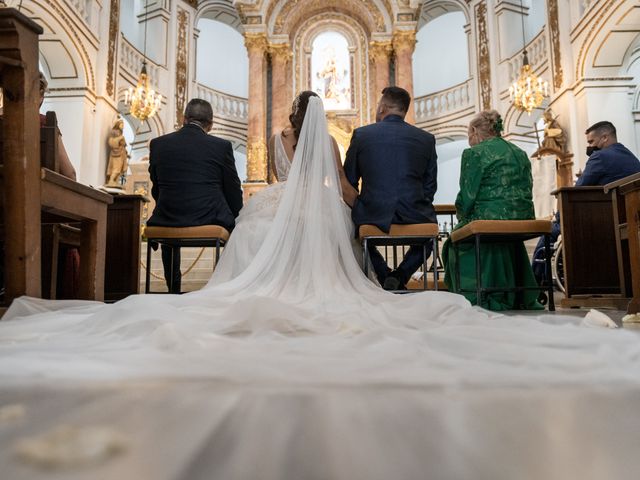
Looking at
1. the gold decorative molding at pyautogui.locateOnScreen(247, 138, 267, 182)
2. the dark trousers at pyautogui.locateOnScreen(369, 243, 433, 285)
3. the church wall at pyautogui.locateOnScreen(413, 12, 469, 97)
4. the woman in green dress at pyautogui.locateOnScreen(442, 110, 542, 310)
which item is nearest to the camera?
the dark trousers at pyautogui.locateOnScreen(369, 243, 433, 285)

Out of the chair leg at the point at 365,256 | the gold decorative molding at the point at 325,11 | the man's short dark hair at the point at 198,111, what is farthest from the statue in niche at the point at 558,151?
the man's short dark hair at the point at 198,111

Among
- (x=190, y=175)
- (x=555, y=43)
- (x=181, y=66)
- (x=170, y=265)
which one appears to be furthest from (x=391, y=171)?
(x=181, y=66)

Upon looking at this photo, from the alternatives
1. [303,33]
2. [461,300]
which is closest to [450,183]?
[303,33]

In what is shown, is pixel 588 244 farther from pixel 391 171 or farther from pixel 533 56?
pixel 533 56

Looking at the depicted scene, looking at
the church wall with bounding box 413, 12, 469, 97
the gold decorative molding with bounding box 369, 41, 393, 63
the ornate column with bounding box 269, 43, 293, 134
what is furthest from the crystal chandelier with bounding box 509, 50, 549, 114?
the church wall with bounding box 413, 12, 469, 97

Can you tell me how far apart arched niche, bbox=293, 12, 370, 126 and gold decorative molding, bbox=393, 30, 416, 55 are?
3.08 ft

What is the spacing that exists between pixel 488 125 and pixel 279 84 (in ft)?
30.5

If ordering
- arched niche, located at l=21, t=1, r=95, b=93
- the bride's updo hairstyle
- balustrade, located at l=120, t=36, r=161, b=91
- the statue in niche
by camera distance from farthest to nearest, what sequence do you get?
1. balustrade, located at l=120, t=36, r=161, b=91
2. the statue in niche
3. arched niche, located at l=21, t=1, r=95, b=93
4. the bride's updo hairstyle

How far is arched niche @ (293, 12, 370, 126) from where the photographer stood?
12916mm

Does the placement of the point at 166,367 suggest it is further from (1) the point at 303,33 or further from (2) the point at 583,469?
(1) the point at 303,33

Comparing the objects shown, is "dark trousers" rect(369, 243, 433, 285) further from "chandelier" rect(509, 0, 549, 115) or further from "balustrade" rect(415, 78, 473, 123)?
"balustrade" rect(415, 78, 473, 123)

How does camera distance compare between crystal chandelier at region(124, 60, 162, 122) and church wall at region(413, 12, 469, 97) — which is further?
church wall at region(413, 12, 469, 97)

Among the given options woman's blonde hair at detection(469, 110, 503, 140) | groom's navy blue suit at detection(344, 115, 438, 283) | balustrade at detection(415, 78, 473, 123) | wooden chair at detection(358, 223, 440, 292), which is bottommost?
wooden chair at detection(358, 223, 440, 292)

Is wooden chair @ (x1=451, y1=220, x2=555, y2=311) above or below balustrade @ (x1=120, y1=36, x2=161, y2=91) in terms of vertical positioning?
below
